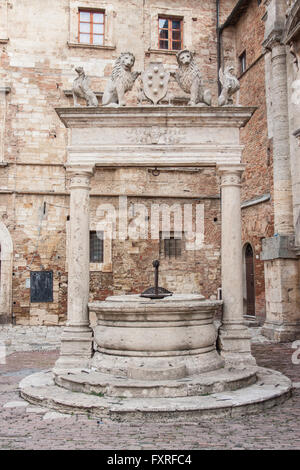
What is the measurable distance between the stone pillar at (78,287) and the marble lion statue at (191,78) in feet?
6.09

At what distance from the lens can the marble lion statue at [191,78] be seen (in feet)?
22.5

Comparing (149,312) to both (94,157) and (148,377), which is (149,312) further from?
(94,157)

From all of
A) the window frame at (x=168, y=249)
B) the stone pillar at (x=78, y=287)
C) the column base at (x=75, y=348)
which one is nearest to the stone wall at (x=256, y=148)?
the window frame at (x=168, y=249)

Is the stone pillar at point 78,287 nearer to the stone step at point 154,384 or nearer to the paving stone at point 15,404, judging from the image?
the stone step at point 154,384

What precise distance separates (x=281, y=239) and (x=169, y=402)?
721cm

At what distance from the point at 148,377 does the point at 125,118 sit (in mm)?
3546

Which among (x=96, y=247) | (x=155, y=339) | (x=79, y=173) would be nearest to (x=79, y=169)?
(x=79, y=173)

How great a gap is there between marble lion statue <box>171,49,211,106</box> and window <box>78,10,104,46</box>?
32.6 feet

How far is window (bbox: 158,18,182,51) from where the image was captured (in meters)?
16.3

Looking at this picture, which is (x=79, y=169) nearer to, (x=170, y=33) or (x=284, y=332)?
(x=284, y=332)

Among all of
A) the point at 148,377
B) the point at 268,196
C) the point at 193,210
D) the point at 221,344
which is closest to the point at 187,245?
the point at 193,210

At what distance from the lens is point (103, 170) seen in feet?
50.9

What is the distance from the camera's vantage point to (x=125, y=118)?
6715mm

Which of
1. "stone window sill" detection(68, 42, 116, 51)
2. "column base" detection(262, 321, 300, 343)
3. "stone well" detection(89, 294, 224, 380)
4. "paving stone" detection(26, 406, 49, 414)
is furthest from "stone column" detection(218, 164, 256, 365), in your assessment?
"stone window sill" detection(68, 42, 116, 51)
